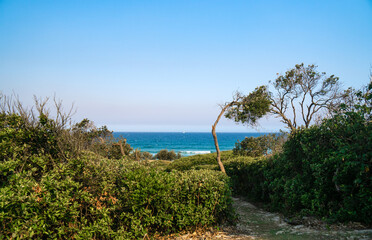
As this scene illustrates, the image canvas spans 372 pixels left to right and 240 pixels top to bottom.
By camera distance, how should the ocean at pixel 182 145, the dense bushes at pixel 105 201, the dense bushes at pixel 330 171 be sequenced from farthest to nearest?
the ocean at pixel 182 145 < the dense bushes at pixel 330 171 < the dense bushes at pixel 105 201

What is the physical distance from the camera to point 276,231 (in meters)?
5.79

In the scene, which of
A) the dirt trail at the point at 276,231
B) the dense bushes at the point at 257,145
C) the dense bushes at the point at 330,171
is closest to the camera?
the dirt trail at the point at 276,231

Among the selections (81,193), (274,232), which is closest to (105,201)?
(81,193)

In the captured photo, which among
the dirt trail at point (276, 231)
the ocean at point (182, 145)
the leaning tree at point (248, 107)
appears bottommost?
the ocean at point (182, 145)

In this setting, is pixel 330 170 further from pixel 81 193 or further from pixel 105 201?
pixel 81 193

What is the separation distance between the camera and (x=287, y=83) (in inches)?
783

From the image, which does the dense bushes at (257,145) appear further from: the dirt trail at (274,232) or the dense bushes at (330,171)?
the dirt trail at (274,232)

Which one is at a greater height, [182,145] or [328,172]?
[328,172]

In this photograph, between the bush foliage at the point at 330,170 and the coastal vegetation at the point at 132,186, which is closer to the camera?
the coastal vegetation at the point at 132,186

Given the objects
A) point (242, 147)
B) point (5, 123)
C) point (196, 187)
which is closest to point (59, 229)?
point (196, 187)

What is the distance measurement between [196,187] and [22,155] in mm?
3981

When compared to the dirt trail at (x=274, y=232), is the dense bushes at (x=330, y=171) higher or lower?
higher

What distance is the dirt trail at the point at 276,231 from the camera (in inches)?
195

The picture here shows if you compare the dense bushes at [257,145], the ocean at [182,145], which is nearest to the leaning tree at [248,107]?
the dense bushes at [257,145]
